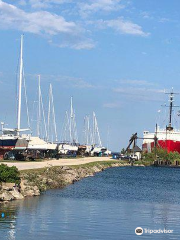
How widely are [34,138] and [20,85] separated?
18750 millimetres

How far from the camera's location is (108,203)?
138 feet

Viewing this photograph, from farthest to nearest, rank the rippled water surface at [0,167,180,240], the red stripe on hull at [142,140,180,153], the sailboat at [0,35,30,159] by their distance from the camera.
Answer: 1. the red stripe on hull at [142,140,180,153]
2. the sailboat at [0,35,30,159]
3. the rippled water surface at [0,167,180,240]

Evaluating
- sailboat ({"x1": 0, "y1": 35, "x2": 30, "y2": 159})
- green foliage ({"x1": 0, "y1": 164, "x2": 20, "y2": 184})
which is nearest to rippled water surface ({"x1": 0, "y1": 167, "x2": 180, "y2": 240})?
green foliage ({"x1": 0, "y1": 164, "x2": 20, "y2": 184})

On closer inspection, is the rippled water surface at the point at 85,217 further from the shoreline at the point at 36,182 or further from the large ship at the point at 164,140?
the large ship at the point at 164,140

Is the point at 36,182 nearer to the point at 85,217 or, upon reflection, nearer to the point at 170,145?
the point at 85,217

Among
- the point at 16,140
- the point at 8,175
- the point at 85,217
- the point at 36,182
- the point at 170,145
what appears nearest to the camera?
the point at 85,217

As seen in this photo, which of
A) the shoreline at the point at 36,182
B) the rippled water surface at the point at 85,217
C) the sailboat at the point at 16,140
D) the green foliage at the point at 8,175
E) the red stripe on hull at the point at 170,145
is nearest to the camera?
the rippled water surface at the point at 85,217

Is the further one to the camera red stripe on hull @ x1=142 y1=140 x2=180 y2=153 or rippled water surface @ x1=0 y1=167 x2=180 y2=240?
red stripe on hull @ x1=142 y1=140 x2=180 y2=153

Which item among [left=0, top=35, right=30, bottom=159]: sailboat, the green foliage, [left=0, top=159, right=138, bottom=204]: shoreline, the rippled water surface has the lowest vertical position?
the rippled water surface

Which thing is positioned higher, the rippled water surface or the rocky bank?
the rocky bank

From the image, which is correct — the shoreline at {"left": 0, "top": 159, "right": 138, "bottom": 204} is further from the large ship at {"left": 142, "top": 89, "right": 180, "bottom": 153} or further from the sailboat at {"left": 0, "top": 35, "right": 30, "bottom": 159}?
the large ship at {"left": 142, "top": 89, "right": 180, "bottom": 153}

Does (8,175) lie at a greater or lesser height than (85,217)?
greater

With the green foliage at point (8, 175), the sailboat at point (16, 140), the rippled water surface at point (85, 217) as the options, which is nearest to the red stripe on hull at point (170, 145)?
the sailboat at point (16, 140)

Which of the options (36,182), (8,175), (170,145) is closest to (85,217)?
(8,175)
